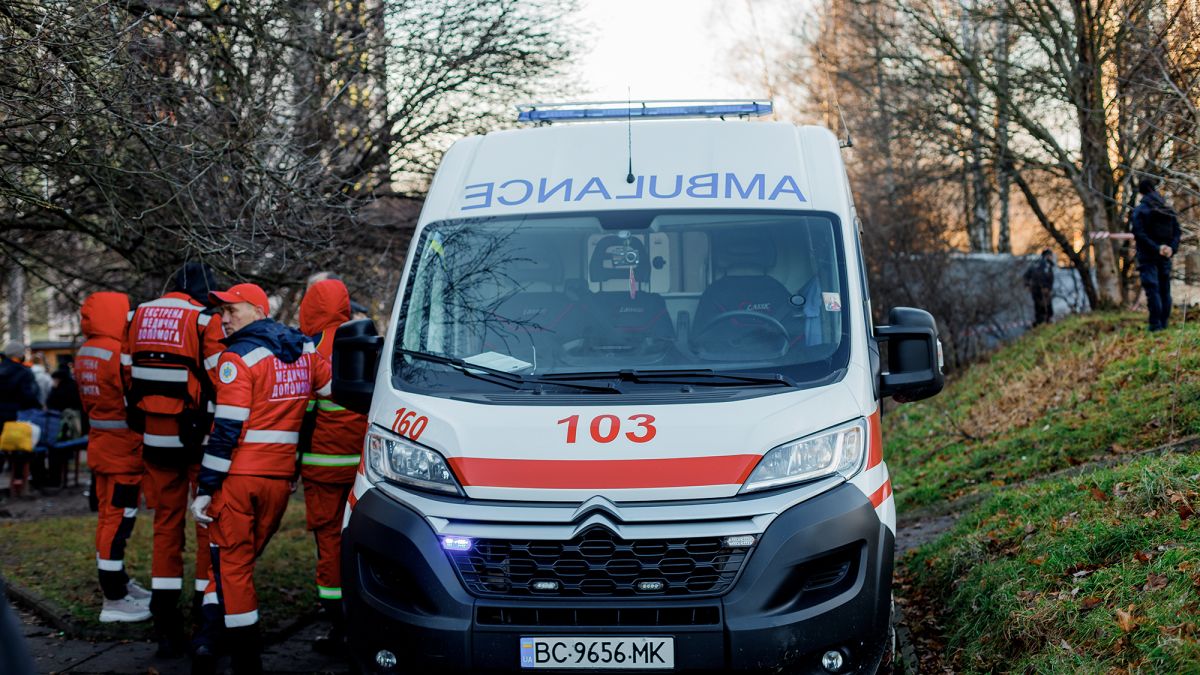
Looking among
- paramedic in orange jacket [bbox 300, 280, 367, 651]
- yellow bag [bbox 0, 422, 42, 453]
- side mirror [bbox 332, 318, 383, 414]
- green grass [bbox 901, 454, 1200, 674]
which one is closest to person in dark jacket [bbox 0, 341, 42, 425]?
yellow bag [bbox 0, 422, 42, 453]

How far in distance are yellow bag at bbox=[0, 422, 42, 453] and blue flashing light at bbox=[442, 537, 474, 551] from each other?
491 inches

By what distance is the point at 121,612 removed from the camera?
7.21 m

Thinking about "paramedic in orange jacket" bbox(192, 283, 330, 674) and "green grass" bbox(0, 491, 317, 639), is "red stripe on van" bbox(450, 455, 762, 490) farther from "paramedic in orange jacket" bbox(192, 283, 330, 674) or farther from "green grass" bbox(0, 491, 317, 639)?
"green grass" bbox(0, 491, 317, 639)

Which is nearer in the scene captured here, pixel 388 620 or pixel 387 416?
pixel 388 620

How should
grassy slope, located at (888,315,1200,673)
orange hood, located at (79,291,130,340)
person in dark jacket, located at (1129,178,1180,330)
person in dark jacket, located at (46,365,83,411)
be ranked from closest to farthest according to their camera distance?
grassy slope, located at (888,315,1200,673) → orange hood, located at (79,291,130,340) → person in dark jacket, located at (1129,178,1180,330) → person in dark jacket, located at (46,365,83,411)

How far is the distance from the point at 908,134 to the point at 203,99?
482 inches

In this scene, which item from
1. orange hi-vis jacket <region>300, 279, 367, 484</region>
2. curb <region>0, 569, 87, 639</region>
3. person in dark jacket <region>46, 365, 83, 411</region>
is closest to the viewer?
orange hi-vis jacket <region>300, 279, 367, 484</region>

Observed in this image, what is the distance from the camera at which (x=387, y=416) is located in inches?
188

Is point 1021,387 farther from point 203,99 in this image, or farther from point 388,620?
point 388,620

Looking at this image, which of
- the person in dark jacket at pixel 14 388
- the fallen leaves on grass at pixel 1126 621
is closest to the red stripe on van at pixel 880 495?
the fallen leaves on grass at pixel 1126 621

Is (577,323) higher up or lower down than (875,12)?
lower down

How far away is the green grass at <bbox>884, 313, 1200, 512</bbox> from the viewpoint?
8812 millimetres

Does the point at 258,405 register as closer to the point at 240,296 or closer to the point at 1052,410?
the point at 240,296

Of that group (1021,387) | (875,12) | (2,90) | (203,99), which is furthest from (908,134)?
(2,90)
